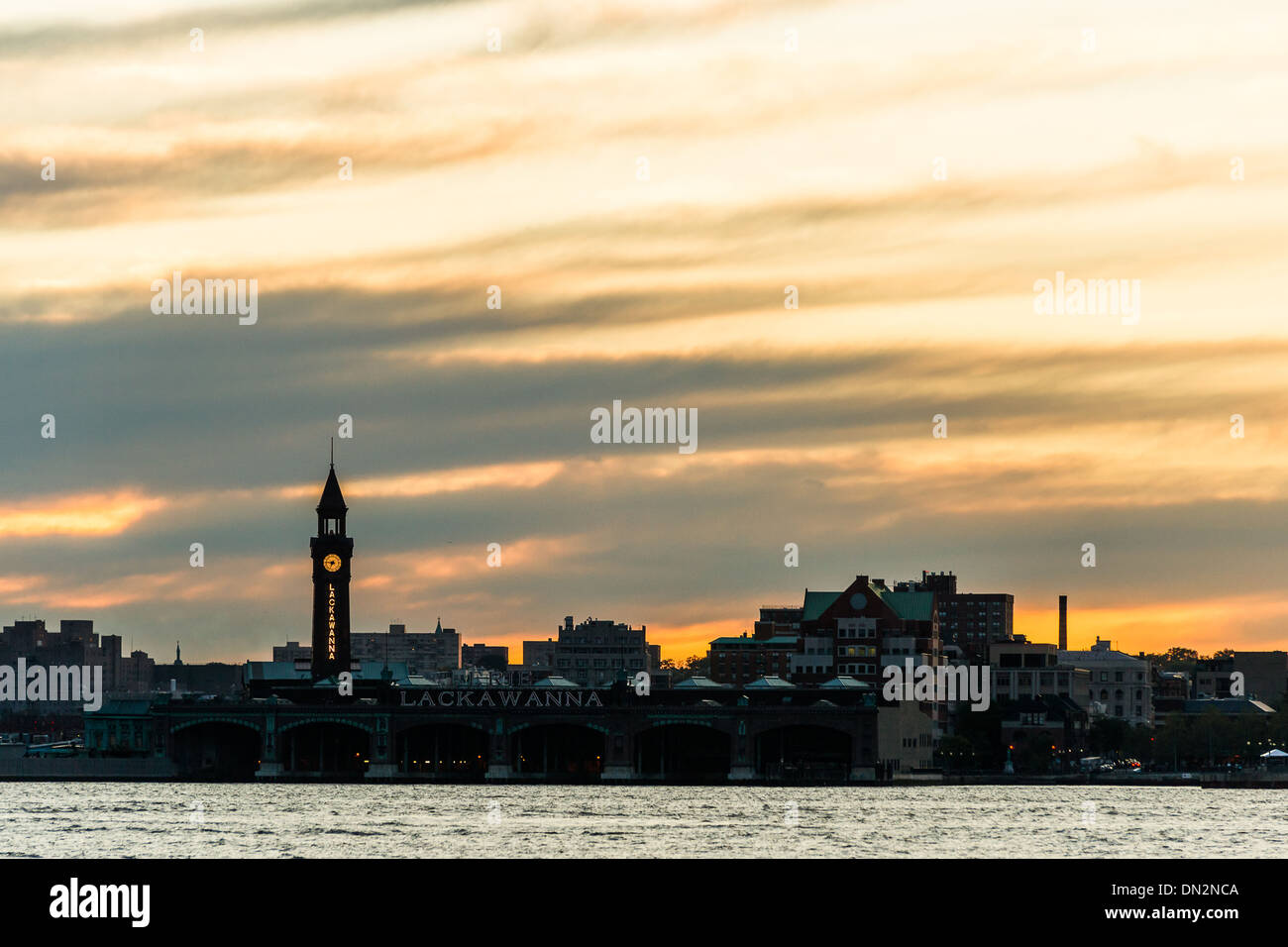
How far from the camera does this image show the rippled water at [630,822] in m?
102

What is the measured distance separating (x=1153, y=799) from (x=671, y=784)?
151ft

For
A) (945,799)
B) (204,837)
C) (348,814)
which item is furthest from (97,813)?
(945,799)

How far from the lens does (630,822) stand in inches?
4860

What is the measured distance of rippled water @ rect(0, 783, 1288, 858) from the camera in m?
102

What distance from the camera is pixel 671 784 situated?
198 m

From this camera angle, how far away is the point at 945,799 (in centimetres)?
16650
